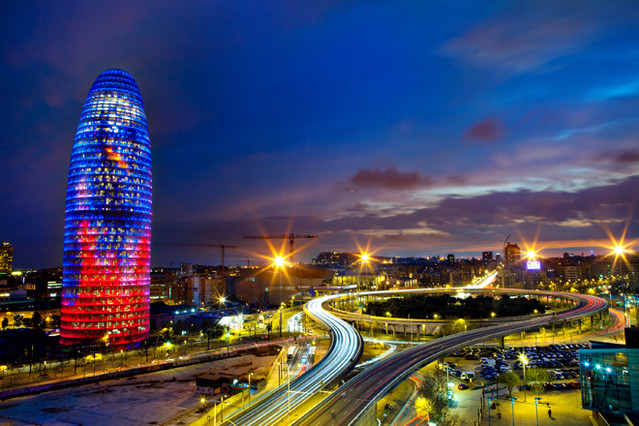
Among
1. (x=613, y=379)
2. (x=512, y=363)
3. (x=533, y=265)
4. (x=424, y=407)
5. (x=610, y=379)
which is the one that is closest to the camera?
(x=613, y=379)

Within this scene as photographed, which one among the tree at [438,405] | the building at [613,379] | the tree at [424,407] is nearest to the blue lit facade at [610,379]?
the building at [613,379]

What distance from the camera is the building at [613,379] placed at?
4191cm

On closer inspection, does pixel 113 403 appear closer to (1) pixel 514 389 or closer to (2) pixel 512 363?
(1) pixel 514 389

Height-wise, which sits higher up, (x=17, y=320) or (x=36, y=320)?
(x=36, y=320)

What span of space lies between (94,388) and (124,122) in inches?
2341

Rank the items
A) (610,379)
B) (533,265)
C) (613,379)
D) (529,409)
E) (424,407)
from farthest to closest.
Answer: (533,265), (529,409), (424,407), (610,379), (613,379)

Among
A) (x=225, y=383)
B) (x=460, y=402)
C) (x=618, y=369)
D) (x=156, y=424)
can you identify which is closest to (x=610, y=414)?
(x=618, y=369)

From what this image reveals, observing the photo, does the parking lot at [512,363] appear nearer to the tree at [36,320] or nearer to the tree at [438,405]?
the tree at [438,405]

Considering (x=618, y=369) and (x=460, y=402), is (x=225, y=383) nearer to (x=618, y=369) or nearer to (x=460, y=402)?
(x=460, y=402)

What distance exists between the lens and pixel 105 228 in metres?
93.4

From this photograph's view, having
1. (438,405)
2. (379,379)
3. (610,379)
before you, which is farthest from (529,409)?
(379,379)

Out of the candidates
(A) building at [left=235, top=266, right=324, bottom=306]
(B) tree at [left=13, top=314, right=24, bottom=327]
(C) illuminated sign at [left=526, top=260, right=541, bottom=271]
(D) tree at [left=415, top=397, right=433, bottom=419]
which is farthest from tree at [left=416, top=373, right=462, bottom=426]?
(C) illuminated sign at [left=526, top=260, right=541, bottom=271]

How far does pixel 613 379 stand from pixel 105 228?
93.4 meters

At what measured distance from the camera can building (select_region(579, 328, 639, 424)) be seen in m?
41.9
